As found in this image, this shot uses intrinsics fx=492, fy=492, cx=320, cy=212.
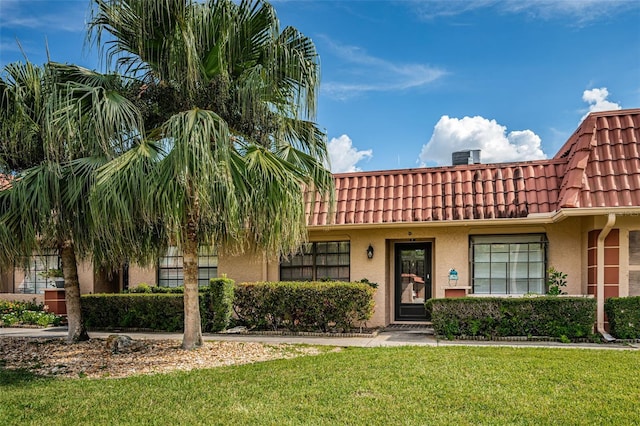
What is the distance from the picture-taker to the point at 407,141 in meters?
14.8

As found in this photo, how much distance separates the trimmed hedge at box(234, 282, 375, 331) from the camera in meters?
11.0

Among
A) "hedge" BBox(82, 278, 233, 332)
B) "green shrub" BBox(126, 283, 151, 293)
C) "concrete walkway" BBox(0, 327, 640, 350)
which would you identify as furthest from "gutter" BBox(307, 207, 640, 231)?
"green shrub" BBox(126, 283, 151, 293)

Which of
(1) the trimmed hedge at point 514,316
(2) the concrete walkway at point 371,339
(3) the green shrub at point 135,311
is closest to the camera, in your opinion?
(2) the concrete walkway at point 371,339

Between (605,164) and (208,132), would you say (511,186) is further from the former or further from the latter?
(208,132)

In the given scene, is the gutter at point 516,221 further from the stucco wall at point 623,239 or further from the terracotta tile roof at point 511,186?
the stucco wall at point 623,239

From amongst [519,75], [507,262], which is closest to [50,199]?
[507,262]

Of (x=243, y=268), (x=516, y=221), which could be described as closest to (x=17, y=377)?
(x=243, y=268)

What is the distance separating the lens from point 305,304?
1130cm

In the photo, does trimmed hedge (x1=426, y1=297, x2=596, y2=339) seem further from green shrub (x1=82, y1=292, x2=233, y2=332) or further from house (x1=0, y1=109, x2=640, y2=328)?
green shrub (x1=82, y1=292, x2=233, y2=332)

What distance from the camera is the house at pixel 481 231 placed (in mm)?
10211

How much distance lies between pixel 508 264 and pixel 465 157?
369 centimetres

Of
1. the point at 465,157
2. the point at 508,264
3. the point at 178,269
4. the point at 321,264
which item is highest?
the point at 465,157

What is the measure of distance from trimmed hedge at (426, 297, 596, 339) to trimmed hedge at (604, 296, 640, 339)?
407 mm

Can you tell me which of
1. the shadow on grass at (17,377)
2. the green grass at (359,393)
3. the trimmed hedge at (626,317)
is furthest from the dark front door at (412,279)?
the shadow on grass at (17,377)
